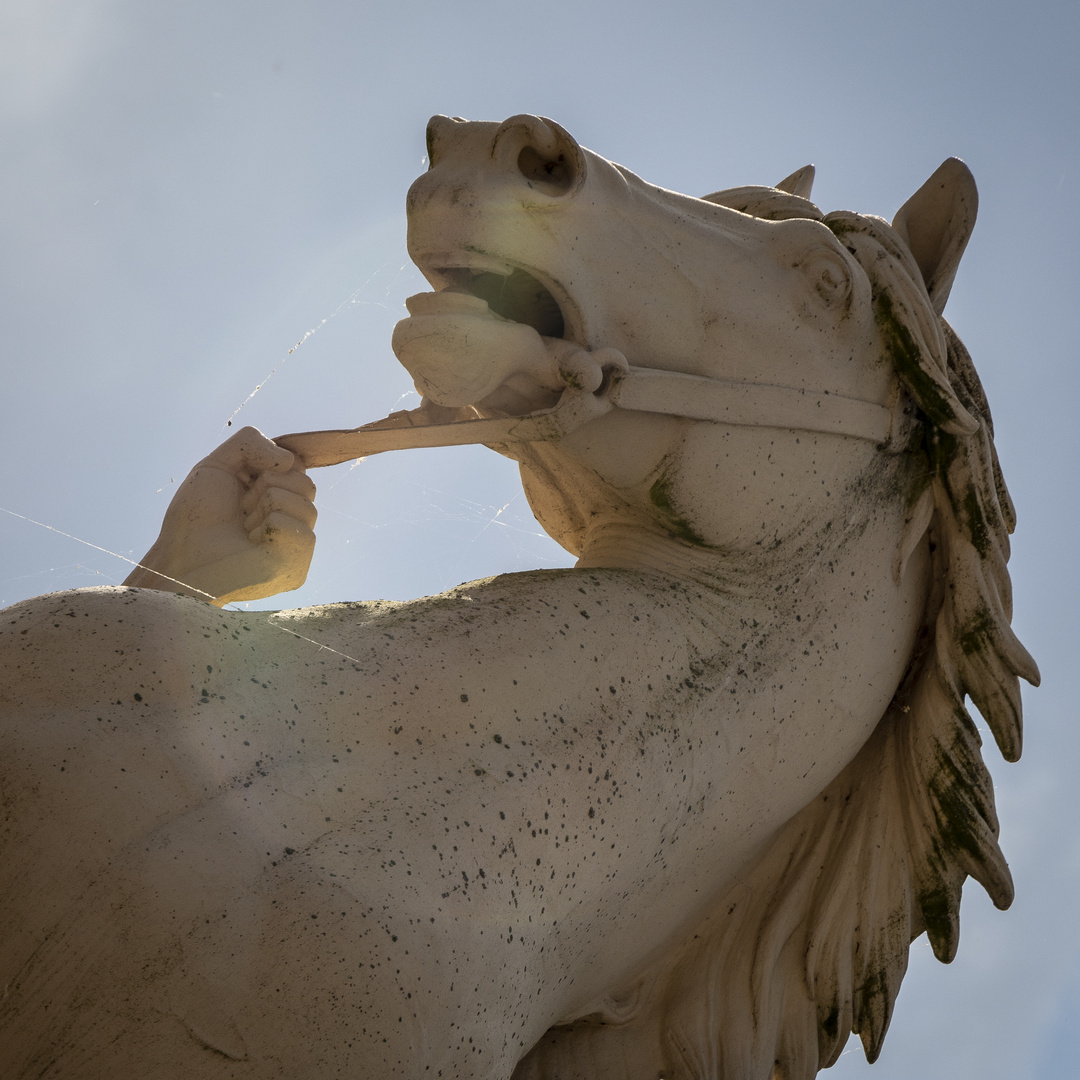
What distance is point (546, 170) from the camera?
1771 mm

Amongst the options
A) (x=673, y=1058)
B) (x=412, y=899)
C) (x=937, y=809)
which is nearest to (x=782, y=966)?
(x=673, y=1058)

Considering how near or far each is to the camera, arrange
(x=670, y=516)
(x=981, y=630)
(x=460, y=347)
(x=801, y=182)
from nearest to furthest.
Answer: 1. (x=460, y=347)
2. (x=670, y=516)
3. (x=981, y=630)
4. (x=801, y=182)

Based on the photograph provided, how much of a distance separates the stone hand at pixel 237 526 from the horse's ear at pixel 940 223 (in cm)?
121

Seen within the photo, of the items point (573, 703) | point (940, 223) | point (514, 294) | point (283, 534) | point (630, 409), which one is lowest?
point (573, 703)

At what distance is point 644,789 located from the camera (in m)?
1.75

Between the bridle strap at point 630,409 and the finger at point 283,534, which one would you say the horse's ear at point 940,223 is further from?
the finger at point 283,534

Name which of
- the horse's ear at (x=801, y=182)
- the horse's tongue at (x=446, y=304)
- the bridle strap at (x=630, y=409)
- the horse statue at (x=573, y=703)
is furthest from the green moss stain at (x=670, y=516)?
the horse's ear at (x=801, y=182)

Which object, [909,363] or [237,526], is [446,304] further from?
[909,363]

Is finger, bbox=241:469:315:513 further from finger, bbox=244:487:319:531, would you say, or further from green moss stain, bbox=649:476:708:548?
green moss stain, bbox=649:476:708:548

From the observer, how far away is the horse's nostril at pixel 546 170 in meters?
1.74

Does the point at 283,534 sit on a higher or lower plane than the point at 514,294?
lower

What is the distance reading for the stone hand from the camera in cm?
202

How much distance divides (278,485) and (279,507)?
0.13 ft

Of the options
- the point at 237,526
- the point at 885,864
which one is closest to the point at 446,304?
the point at 237,526
